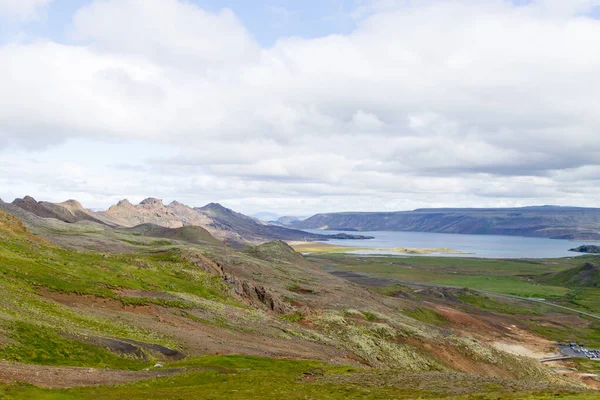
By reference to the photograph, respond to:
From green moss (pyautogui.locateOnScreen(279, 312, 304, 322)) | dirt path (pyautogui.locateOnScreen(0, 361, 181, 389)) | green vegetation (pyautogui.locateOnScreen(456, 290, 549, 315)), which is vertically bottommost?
green vegetation (pyautogui.locateOnScreen(456, 290, 549, 315))

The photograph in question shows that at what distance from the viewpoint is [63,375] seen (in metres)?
37.8

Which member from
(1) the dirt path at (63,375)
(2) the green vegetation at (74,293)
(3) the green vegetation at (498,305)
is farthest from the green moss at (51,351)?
(3) the green vegetation at (498,305)

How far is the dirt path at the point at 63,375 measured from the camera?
112 feet

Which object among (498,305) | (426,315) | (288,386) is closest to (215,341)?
(288,386)

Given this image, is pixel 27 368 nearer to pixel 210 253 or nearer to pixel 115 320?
pixel 115 320

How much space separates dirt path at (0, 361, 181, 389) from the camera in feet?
112

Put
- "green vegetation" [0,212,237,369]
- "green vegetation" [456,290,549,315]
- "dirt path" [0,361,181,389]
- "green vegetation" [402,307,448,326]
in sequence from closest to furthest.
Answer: "dirt path" [0,361,181,389], "green vegetation" [0,212,237,369], "green vegetation" [402,307,448,326], "green vegetation" [456,290,549,315]

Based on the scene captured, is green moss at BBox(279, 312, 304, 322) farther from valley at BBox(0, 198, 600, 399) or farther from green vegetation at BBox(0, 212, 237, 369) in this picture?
green vegetation at BBox(0, 212, 237, 369)

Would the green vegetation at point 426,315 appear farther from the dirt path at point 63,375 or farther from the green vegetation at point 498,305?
the dirt path at point 63,375

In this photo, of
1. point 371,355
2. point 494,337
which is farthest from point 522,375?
point 494,337

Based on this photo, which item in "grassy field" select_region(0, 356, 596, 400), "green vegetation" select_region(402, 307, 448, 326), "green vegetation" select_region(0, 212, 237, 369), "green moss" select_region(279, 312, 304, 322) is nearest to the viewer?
"grassy field" select_region(0, 356, 596, 400)

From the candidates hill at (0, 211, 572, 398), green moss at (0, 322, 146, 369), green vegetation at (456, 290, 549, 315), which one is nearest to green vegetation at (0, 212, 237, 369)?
green moss at (0, 322, 146, 369)

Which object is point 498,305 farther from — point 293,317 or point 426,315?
point 293,317

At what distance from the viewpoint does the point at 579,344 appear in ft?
427
